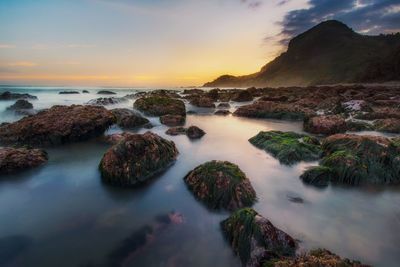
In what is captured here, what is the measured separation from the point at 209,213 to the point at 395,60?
70.2m

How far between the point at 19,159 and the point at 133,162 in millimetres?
2906

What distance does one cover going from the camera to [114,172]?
600cm

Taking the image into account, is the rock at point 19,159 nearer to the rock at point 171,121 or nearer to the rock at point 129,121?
the rock at point 129,121

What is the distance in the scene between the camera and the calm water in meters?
3.71

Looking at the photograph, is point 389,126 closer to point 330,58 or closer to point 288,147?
point 288,147

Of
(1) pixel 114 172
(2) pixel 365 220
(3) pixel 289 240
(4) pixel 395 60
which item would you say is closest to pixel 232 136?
(1) pixel 114 172

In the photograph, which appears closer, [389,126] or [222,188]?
[222,188]

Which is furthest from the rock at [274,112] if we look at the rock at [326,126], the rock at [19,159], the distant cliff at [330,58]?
the distant cliff at [330,58]

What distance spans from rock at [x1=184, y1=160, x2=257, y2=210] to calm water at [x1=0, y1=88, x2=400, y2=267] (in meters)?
0.20

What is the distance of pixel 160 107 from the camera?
17.9 m

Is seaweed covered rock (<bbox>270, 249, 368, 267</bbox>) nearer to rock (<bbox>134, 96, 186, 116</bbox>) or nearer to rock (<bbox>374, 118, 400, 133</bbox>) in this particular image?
rock (<bbox>374, 118, 400, 133</bbox>)

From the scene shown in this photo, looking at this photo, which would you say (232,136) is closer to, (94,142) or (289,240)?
(94,142)


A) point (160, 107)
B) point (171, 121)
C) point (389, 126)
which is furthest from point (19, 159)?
point (389, 126)

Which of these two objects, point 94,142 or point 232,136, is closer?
point 94,142
